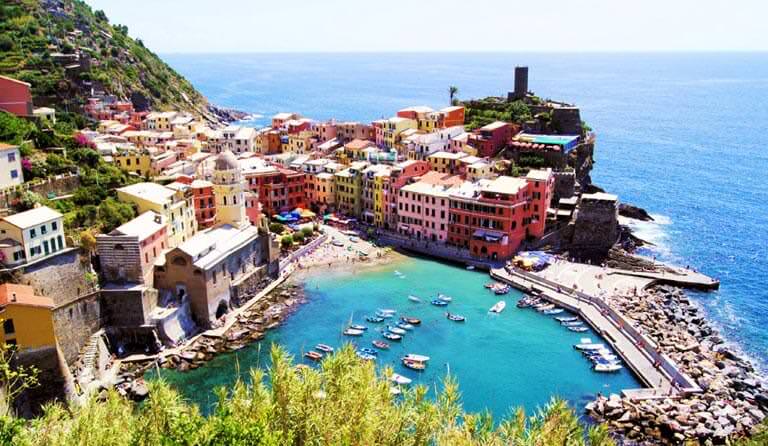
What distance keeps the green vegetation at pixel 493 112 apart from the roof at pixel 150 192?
4763cm

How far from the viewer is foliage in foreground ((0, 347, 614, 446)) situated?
21328mm

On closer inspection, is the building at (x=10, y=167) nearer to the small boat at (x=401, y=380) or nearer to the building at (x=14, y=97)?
the building at (x=14, y=97)

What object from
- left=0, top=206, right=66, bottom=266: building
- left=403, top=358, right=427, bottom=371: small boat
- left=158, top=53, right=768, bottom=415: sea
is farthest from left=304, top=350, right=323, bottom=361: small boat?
left=0, top=206, right=66, bottom=266: building

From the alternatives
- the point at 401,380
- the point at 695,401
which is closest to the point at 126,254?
the point at 401,380

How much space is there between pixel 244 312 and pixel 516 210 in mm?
28027

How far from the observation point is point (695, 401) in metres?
39.2

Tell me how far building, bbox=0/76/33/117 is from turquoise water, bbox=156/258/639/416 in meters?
32.7

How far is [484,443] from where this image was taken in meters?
21.8

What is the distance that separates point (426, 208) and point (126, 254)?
3182 centimetres

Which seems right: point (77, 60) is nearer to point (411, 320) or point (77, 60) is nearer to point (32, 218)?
point (32, 218)

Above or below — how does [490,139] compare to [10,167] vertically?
below

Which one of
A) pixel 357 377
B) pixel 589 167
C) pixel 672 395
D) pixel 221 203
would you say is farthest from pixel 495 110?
pixel 357 377

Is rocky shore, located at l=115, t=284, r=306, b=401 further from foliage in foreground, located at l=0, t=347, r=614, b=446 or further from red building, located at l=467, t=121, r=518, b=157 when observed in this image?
red building, located at l=467, t=121, r=518, b=157

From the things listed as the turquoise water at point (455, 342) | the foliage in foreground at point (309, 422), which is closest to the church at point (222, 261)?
the turquoise water at point (455, 342)
